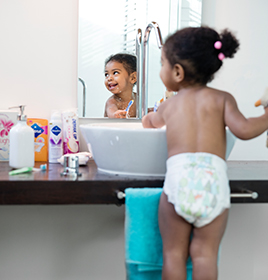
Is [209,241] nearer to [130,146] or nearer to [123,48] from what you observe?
[130,146]

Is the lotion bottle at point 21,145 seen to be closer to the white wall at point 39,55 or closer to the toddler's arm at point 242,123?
the white wall at point 39,55

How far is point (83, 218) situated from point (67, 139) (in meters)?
0.36

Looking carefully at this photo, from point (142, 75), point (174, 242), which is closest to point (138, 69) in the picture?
point (142, 75)

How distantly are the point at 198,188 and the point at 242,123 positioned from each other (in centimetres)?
23

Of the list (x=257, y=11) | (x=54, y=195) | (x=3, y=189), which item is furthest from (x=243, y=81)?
(x=3, y=189)

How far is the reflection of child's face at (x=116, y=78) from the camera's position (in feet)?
5.43

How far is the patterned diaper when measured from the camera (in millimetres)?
1017

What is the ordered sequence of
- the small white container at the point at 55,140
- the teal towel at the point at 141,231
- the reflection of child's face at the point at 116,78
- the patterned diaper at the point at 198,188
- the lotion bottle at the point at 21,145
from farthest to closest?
the reflection of child's face at the point at 116,78, the small white container at the point at 55,140, the lotion bottle at the point at 21,145, the teal towel at the point at 141,231, the patterned diaper at the point at 198,188

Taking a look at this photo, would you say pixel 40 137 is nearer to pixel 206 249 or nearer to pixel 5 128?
pixel 5 128

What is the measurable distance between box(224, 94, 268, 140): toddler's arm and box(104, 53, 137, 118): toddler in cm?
66

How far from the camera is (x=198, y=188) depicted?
102cm

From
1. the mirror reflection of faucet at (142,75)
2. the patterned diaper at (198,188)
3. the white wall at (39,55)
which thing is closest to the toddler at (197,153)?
the patterned diaper at (198,188)

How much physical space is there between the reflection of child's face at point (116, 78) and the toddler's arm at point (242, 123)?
2.18 feet

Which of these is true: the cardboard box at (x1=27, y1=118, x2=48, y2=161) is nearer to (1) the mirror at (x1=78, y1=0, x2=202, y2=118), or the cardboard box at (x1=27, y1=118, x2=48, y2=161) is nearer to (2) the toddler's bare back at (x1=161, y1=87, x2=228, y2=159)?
(1) the mirror at (x1=78, y1=0, x2=202, y2=118)
